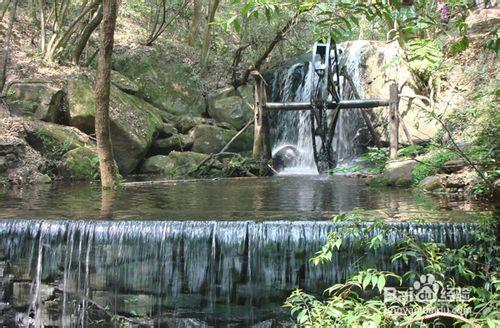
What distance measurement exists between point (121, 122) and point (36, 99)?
207cm

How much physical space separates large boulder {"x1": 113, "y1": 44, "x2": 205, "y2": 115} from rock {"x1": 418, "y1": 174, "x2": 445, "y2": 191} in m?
9.29

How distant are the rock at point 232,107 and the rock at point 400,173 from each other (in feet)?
22.3

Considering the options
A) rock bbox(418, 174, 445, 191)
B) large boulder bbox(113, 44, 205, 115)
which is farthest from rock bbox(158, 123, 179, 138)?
rock bbox(418, 174, 445, 191)

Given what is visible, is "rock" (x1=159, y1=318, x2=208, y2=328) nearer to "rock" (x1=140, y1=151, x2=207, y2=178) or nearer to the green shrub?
the green shrub

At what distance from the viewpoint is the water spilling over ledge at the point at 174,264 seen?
5.28 m

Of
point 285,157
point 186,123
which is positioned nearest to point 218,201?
point 285,157

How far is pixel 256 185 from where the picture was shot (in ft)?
35.2

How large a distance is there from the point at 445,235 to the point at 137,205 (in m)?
4.29

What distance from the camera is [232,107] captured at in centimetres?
1652

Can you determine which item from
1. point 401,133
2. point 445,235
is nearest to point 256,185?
point 401,133

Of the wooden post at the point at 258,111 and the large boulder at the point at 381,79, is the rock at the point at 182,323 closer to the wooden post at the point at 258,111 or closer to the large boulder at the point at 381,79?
the wooden post at the point at 258,111

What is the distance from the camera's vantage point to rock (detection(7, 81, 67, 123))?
12.1m


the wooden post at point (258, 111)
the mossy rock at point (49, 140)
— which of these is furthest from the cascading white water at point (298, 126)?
the mossy rock at point (49, 140)

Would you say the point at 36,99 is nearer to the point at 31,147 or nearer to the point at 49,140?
the point at 49,140
